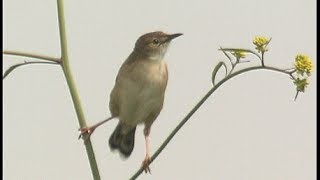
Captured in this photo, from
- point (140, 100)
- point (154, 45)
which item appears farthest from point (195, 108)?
point (154, 45)

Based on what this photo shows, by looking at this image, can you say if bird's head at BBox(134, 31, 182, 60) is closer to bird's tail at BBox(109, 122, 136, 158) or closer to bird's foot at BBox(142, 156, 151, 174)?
bird's tail at BBox(109, 122, 136, 158)

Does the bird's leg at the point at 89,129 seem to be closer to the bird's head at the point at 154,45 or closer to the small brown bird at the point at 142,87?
the small brown bird at the point at 142,87

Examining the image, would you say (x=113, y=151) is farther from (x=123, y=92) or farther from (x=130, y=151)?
(x=123, y=92)

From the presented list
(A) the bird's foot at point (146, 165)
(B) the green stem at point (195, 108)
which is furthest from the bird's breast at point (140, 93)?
(B) the green stem at point (195, 108)

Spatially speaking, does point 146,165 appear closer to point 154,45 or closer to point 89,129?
point 89,129

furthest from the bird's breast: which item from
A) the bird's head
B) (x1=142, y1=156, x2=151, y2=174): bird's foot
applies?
(x1=142, y1=156, x2=151, y2=174): bird's foot

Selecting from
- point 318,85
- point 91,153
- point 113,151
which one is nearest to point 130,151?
point 113,151
